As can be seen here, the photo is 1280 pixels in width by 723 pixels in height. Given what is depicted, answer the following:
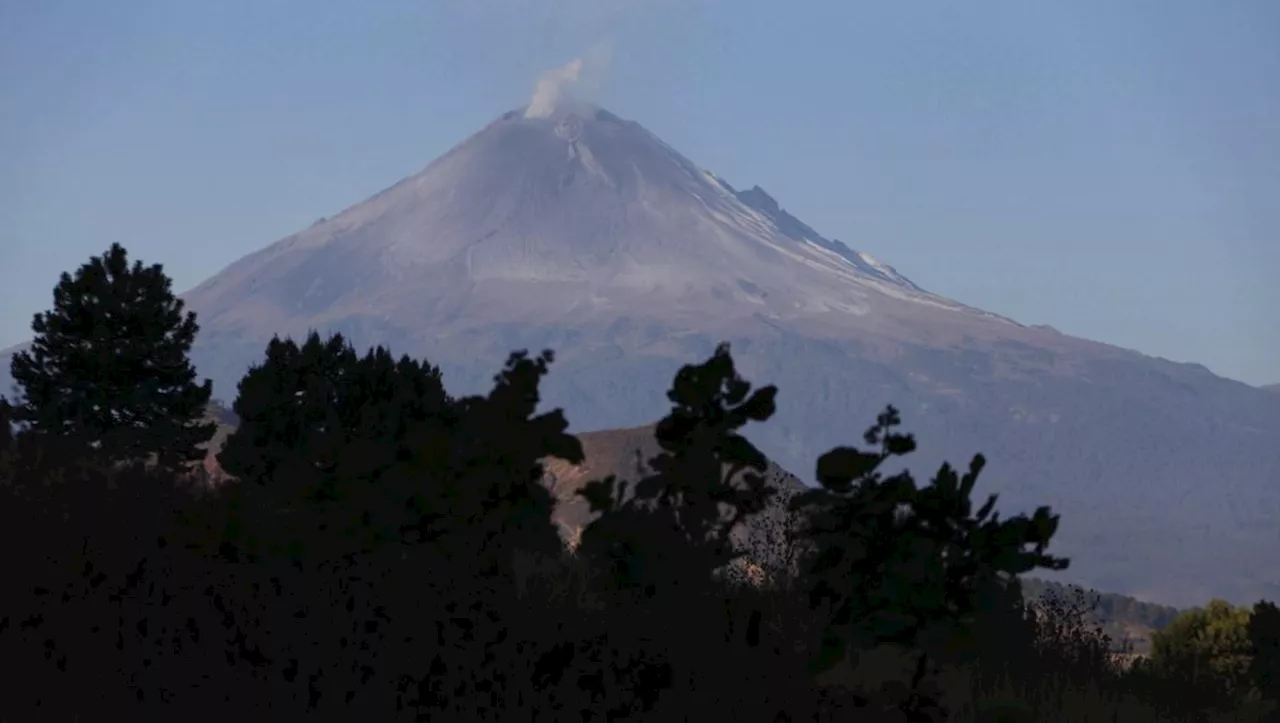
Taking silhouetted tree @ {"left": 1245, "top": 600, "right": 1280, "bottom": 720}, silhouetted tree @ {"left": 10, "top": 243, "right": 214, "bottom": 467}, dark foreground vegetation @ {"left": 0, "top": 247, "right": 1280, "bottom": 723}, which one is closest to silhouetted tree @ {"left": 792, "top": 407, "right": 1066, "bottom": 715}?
dark foreground vegetation @ {"left": 0, "top": 247, "right": 1280, "bottom": 723}

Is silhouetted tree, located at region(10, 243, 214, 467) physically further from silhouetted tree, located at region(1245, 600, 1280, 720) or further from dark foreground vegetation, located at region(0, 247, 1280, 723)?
dark foreground vegetation, located at region(0, 247, 1280, 723)

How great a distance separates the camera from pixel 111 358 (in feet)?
145

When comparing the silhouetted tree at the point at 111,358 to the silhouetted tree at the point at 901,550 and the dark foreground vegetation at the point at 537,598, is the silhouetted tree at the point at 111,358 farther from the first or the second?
the silhouetted tree at the point at 901,550

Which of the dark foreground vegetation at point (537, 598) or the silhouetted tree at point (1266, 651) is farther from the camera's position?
the silhouetted tree at point (1266, 651)

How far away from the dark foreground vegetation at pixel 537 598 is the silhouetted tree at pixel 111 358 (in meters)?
33.2

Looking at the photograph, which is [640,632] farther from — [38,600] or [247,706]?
[38,600]

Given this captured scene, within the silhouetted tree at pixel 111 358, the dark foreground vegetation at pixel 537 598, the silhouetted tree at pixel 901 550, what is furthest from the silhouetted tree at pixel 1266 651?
the silhouetted tree at pixel 111 358

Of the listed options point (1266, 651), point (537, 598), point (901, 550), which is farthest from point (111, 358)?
point (901, 550)

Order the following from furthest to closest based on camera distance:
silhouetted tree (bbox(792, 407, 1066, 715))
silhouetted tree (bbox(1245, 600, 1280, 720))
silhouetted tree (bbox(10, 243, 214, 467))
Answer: silhouetted tree (bbox(10, 243, 214, 467))
silhouetted tree (bbox(1245, 600, 1280, 720))
silhouetted tree (bbox(792, 407, 1066, 715))

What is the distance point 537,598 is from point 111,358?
3647 centimetres

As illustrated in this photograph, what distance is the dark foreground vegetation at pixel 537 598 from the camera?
25.9 ft

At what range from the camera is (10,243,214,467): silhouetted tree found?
4388 cm

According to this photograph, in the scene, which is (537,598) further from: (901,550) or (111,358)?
(111,358)

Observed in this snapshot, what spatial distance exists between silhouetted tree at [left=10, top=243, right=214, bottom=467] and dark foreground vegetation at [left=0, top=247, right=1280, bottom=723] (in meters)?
33.2
